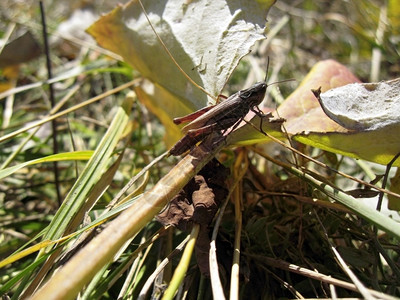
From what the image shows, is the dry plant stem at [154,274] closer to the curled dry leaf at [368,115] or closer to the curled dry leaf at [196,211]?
the curled dry leaf at [196,211]

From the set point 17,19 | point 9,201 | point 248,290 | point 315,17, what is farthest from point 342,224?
point 17,19

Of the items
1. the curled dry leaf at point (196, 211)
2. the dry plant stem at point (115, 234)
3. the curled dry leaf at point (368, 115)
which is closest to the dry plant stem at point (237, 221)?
the curled dry leaf at point (196, 211)

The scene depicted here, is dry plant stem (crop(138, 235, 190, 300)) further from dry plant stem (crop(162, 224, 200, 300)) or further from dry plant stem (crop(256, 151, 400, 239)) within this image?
dry plant stem (crop(256, 151, 400, 239))

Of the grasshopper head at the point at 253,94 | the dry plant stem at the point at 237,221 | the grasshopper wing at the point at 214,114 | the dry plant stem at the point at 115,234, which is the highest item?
the grasshopper wing at the point at 214,114

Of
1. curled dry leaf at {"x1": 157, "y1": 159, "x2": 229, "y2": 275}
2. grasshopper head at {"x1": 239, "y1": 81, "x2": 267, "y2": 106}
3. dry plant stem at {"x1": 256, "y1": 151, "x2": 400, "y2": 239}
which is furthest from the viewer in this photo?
grasshopper head at {"x1": 239, "y1": 81, "x2": 267, "y2": 106}

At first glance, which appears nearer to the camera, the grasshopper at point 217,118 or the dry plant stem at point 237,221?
the dry plant stem at point 237,221

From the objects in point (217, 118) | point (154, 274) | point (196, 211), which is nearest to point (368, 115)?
point (217, 118)

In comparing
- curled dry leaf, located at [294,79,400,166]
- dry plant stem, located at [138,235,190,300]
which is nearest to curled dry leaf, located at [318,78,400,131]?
curled dry leaf, located at [294,79,400,166]

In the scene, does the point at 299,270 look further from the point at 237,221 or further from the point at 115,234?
the point at 115,234
